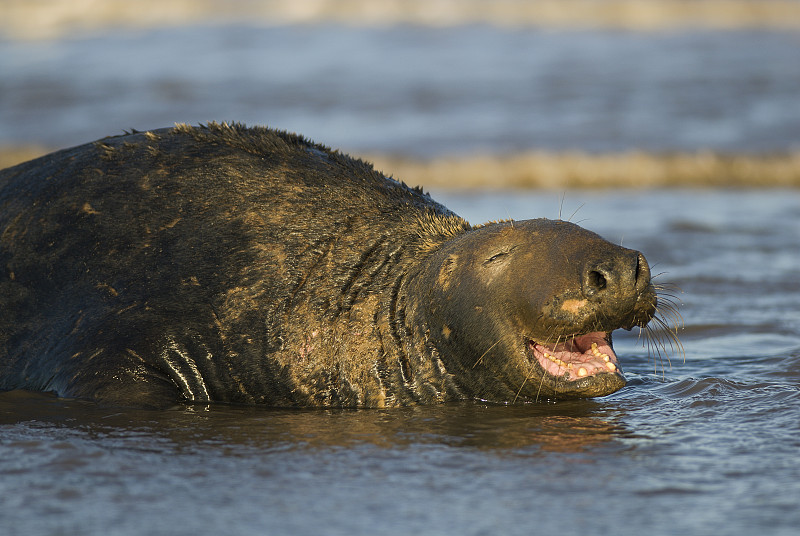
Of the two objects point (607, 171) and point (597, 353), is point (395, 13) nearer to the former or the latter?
point (607, 171)

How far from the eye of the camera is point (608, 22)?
30.9 metres

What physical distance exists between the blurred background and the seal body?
9.12m

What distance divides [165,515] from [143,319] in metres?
1.80

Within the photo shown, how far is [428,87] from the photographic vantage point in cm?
2141

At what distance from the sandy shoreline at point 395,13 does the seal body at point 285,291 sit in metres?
25.4

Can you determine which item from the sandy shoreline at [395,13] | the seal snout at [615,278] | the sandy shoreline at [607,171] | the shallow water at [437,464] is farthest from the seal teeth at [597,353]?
the sandy shoreline at [395,13]

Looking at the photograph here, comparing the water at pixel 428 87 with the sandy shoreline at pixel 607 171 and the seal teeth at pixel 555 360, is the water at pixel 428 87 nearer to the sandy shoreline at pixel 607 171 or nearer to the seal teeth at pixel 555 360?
the sandy shoreline at pixel 607 171

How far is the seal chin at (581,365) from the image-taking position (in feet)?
16.1

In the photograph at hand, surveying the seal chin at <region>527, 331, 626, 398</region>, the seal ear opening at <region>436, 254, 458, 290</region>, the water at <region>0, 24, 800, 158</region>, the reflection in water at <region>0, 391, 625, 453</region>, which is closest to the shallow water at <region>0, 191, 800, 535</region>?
the reflection in water at <region>0, 391, 625, 453</region>

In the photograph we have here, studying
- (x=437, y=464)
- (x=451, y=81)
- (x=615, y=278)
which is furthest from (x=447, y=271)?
(x=451, y=81)

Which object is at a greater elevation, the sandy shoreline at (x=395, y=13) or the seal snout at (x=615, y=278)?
the sandy shoreline at (x=395, y=13)

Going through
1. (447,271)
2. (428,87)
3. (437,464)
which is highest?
(428,87)

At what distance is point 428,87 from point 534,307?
1702cm

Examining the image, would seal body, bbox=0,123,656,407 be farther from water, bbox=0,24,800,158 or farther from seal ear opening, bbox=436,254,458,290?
water, bbox=0,24,800,158
